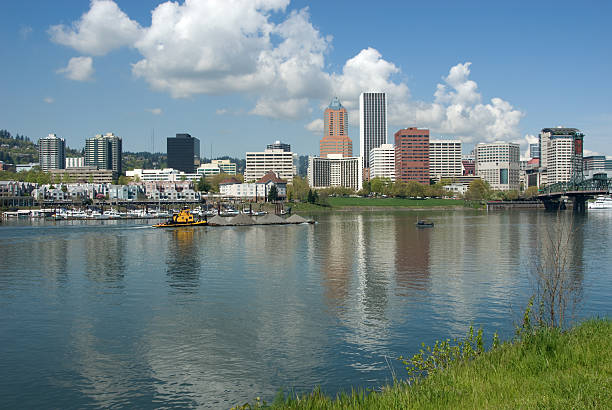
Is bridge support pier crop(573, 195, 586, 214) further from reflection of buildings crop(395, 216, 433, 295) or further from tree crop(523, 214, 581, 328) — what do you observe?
tree crop(523, 214, 581, 328)

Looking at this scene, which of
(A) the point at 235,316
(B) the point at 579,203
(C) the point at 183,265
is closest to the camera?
(A) the point at 235,316

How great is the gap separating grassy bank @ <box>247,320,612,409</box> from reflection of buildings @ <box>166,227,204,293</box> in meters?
24.6

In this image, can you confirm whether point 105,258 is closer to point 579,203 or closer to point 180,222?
point 180,222

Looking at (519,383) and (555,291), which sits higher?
(555,291)

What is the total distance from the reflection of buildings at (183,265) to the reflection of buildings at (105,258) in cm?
452

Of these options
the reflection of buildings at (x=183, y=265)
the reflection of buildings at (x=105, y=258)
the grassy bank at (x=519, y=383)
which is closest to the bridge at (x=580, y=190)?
the reflection of buildings at (x=183, y=265)

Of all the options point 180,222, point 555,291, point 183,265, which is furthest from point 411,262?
point 180,222

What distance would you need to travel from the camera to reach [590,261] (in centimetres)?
4719

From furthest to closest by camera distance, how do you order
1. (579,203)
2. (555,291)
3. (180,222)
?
(579,203), (180,222), (555,291)

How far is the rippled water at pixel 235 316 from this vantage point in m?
19.1

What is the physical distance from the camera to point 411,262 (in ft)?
159

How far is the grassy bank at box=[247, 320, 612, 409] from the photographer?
37.5 feet

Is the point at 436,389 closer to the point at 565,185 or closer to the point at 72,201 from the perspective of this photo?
the point at 565,185

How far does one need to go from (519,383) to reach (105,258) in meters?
49.6
